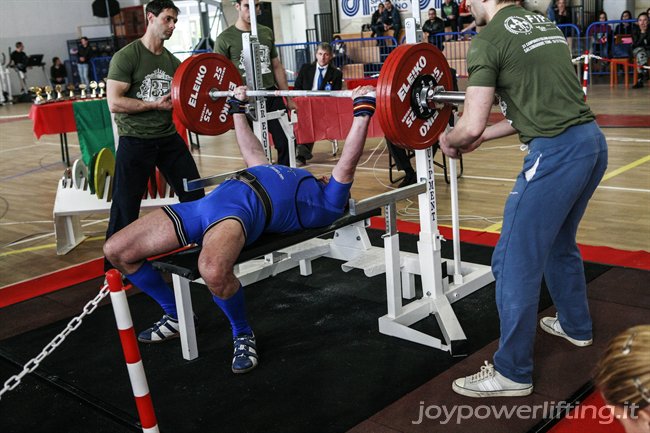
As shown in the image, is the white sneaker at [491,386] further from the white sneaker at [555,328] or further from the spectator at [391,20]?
the spectator at [391,20]

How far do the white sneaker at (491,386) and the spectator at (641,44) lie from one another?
9.51 m

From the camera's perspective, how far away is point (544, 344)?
281 cm

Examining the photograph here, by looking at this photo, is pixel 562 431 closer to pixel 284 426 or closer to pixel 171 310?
pixel 284 426

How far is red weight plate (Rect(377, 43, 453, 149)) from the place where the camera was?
262cm

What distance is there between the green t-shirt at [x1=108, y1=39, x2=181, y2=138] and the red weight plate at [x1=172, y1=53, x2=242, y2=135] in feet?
0.53

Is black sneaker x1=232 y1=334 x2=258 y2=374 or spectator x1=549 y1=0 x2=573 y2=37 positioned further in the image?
spectator x1=549 y1=0 x2=573 y2=37

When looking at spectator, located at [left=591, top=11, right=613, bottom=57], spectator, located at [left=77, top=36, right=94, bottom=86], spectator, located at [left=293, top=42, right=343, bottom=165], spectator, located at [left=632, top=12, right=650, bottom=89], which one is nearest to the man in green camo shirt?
spectator, located at [left=293, top=42, right=343, bottom=165]

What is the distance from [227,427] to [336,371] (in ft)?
1.69

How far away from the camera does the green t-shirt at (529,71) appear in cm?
218

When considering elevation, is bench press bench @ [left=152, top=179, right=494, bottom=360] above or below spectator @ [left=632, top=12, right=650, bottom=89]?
below

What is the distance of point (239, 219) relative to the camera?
8.91 ft

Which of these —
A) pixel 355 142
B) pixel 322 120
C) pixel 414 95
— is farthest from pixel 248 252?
pixel 322 120

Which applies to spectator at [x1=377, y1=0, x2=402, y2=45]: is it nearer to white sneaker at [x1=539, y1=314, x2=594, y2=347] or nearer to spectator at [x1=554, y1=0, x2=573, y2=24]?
spectator at [x1=554, y1=0, x2=573, y2=24]

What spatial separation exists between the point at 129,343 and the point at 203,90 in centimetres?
199
